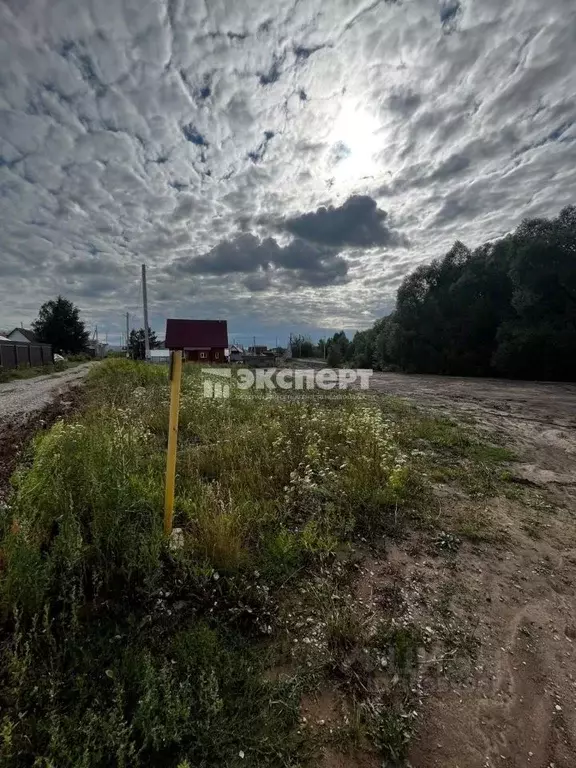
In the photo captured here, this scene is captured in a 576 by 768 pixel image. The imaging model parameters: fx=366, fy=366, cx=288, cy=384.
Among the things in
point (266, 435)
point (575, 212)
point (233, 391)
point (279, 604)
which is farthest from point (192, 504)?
point (575, 212)

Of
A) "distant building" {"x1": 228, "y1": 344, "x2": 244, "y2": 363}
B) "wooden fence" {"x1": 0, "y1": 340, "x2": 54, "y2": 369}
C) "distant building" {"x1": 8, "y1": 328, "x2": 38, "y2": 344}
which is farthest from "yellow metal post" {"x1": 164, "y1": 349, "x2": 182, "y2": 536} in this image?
"distant building" {"x1": 8, "y1": 328, "x2": 38, "y2": 344}

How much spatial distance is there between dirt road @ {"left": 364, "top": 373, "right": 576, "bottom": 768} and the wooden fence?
25.8m

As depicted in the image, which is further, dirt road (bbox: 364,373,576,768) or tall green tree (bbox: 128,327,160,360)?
tall green tree (bbox: 128,327,160,360)

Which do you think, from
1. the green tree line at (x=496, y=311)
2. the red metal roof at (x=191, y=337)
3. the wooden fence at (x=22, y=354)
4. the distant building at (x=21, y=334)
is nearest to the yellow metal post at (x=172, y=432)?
the red metal roof at (x=191, y=337)

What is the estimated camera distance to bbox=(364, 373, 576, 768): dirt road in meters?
1.46

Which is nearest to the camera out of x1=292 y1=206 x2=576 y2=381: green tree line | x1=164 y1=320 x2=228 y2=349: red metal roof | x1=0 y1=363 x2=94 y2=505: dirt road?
x1=164 y1=320 x2=228 y2=349: red metal roof

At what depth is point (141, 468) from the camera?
356 centimetres

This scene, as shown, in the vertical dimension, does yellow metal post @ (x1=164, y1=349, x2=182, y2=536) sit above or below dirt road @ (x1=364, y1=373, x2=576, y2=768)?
above

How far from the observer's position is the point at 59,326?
4156cm

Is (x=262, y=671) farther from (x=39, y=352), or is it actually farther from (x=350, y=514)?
(x=39, y=352)

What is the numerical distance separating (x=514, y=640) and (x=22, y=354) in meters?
30.3

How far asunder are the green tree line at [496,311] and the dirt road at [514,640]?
1734 cm

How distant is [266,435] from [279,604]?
284cm

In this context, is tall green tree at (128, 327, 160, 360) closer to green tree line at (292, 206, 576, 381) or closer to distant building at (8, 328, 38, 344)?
distant building at (8, 328, 38, 344)
